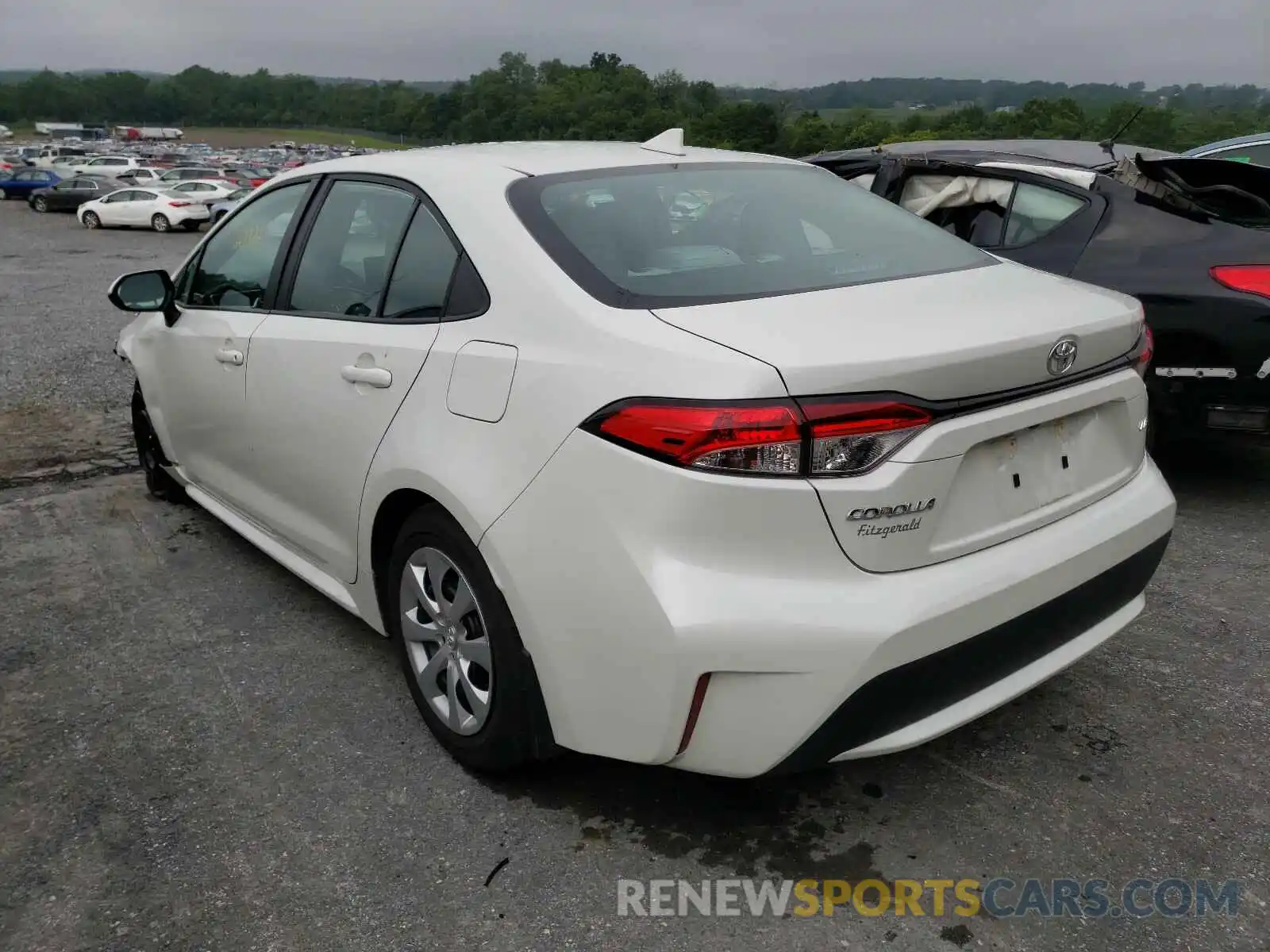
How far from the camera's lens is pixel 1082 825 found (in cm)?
254

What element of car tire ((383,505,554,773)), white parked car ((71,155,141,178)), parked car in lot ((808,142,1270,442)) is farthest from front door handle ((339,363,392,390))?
white parked car ((71,155,141,178))

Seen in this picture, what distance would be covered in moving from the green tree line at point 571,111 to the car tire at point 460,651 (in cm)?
693

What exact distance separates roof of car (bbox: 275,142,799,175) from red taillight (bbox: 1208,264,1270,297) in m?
2.01

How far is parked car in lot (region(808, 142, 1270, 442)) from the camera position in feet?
14.0

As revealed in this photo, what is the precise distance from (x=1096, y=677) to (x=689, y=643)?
1.81 metres

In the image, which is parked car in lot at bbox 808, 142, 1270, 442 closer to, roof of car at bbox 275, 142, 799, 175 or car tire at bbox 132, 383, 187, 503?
roof of car at bbox 275, 142, 799, 175

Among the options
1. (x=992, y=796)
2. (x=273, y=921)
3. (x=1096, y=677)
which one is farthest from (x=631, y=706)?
(x=1096, y=677)

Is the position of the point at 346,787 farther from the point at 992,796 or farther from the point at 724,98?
the point at 724,98

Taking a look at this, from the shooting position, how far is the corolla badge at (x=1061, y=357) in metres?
2.35

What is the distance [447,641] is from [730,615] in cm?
96

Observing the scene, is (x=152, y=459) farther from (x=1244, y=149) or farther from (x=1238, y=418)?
(x=1244, y=149)

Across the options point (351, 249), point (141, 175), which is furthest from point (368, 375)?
point (141, 175)

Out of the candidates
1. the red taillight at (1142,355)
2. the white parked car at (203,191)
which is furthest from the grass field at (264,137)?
the red taillight at (1142,355)

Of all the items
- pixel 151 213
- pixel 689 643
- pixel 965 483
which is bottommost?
pixel 151 213
